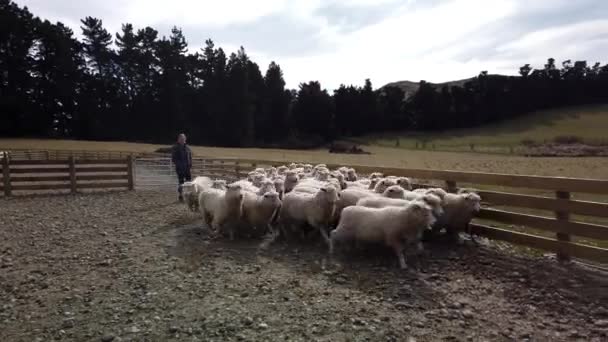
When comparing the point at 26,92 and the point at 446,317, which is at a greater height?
the point at 26,92

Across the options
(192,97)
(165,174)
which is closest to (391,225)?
(165,174)

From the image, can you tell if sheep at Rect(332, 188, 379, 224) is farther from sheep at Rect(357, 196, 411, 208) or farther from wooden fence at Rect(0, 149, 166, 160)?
wooden fence at Rect(0, 149, 166, 160)

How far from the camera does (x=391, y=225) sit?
718 cm

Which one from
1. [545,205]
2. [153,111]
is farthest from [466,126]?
[545,205]

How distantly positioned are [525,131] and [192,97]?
5785 centimetres

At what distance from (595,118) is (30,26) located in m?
94.2

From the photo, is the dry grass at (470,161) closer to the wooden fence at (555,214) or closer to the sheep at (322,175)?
the sheep at (322,175)

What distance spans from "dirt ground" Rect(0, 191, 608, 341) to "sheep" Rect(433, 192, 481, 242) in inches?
18.7

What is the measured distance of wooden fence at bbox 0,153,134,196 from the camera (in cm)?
1672

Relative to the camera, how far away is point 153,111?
2854 inches

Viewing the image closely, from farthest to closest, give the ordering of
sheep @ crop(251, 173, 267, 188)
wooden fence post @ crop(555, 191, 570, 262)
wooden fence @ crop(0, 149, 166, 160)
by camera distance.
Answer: wooden fence @ crop(0, 149, 166, 160)
sheep @ crop(251, 173, 267, 188)
wooden fence post @ crop(555, 191, 570, 262)

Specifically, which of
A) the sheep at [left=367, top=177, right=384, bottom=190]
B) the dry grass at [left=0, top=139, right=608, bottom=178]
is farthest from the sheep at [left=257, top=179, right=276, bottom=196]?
the dry grass at [left=0, top=139, right=608, bottom=178]

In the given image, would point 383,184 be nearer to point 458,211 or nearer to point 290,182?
point 458,211

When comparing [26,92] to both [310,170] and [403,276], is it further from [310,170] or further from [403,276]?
[403,276]
